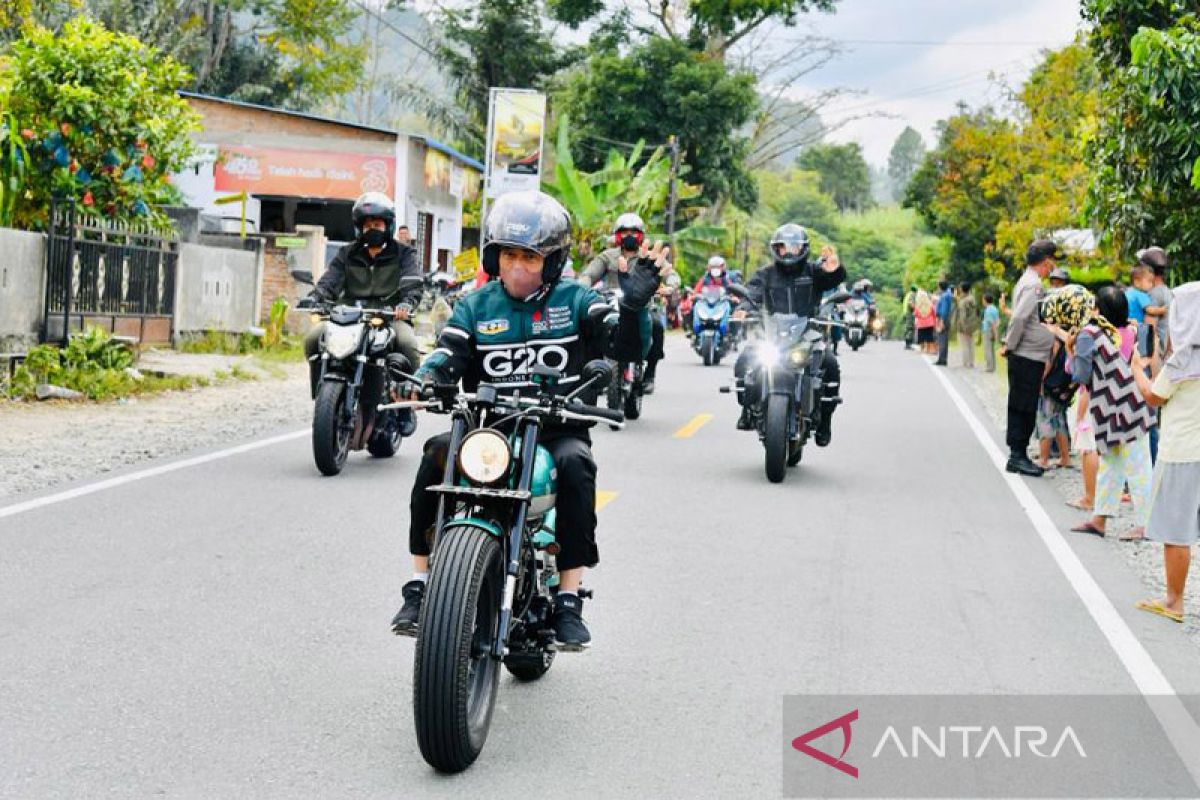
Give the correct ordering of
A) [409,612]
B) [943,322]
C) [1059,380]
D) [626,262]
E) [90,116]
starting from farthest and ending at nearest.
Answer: [943,322], [90,116], [1059,380], [626,262], [409,612]

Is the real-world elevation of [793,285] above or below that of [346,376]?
above

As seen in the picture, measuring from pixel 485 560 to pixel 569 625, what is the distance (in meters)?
0.83

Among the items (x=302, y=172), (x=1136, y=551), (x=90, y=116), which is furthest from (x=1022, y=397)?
(x=302, y=172)

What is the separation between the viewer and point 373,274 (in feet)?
37.9

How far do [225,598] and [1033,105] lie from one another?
1414 inches

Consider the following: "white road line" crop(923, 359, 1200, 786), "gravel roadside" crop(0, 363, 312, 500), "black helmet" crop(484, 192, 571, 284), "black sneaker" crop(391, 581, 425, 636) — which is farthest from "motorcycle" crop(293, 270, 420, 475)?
"black sneaker" crop(391, 581, 425, 636)

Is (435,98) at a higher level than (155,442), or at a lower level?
higher

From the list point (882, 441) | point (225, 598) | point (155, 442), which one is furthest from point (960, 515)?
point (155, 442)

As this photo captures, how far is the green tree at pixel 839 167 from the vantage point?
143m

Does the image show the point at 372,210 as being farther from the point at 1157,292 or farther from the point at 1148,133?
the point at 1148,133

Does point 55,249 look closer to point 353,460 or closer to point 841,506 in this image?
point 353,460

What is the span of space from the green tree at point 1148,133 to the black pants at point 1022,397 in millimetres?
1790

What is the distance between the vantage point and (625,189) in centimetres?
3656

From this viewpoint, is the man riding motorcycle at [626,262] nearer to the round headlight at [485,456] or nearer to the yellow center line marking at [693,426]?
the yellow center line marking at [693,426]
